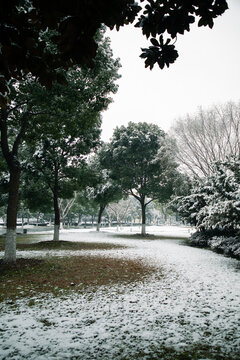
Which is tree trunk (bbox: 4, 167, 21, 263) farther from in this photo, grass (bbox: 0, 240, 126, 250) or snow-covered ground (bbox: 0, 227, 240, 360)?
grass (bbox: 0, 240, 126, 250)

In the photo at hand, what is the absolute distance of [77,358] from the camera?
9.24 ft

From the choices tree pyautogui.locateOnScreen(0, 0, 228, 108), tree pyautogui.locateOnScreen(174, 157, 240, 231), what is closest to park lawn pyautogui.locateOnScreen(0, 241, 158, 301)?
tree pyautogui.locateOnScreen(174, 157, 240, 231)

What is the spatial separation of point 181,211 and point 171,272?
10.1m

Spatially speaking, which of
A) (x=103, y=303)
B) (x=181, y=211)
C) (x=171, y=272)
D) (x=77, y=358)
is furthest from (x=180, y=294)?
(x=181, y=211)

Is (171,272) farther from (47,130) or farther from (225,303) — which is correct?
(47,130)

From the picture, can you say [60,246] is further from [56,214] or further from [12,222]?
[12,222]

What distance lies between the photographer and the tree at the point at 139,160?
24375 mm

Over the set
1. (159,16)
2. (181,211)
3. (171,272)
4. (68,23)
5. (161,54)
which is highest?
(159,16)

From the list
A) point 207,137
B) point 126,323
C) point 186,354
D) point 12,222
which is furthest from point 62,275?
point 207,137

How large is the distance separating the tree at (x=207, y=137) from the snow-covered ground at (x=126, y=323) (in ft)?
54.1

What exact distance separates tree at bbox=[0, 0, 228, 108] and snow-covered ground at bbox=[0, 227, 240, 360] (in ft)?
11.2

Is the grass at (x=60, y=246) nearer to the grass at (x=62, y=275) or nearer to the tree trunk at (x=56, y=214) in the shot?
the tree trunk at (x=56, y=214)

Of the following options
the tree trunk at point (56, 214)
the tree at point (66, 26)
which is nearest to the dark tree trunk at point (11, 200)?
the tree at point (66, 26)

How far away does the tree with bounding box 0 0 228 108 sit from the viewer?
2.10 meters
